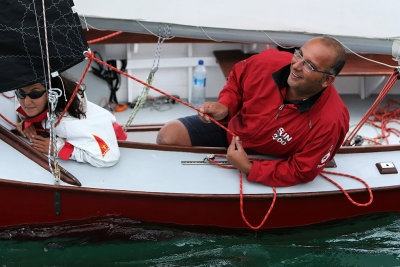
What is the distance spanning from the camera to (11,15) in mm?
2107

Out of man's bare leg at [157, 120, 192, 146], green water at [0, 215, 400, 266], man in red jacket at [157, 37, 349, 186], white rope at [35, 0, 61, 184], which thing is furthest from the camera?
man's bare leg at [157, 120, 192, 146]

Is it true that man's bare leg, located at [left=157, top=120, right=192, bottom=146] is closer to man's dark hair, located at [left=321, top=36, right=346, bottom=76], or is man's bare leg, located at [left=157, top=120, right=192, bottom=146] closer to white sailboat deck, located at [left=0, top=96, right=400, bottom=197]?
white sailboat deck, located at [left=0, top=96, right=400, bottom=197]

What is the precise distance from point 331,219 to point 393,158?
1.69ft

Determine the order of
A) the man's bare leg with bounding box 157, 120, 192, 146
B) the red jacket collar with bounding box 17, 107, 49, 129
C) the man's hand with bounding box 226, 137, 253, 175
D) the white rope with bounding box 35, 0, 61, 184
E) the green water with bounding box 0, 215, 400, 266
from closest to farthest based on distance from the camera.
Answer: the white rope with bounding box 35, 0, 61, 184 → the red jacket collar with bounding box 17, 107, 49, 129 → the man's hand with bounding box 226, 137, 253, 175 → the green water with bounding box 0, 215, 400, 266 → the man's bare leg with bounding box 157, 120, 192, 146

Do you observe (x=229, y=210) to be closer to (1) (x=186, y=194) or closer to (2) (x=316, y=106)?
(1) (x=186, y=194)

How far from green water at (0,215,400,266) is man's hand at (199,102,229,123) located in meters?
0.63

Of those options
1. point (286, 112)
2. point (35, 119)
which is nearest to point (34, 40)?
point (35, 119)

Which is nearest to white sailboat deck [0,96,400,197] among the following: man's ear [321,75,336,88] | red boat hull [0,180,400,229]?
red boat hull [0,180,400,229]

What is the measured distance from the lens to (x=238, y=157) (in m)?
2.44

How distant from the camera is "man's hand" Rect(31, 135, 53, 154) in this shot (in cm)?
243

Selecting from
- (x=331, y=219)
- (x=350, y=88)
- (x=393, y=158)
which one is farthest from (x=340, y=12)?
(x=350, y=88)

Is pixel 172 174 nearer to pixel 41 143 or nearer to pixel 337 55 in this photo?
pixel 41 143

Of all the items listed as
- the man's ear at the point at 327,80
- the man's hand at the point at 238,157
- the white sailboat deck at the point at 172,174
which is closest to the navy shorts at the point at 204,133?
the white sailboat deck at the point at 172,174

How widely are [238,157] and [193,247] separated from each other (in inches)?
23.5
